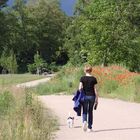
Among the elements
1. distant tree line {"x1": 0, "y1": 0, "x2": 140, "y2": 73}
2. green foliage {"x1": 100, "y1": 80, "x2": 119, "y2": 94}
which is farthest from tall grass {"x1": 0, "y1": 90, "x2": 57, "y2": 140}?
distant tree line {"x1": 0, "y1": 0, "x2": 140, "y2": 73}

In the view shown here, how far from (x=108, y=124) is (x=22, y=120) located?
174 inches

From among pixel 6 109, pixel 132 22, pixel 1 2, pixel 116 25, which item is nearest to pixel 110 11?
pixel 116 25

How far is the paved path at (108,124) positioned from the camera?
1480cm

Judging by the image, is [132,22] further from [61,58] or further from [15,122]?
[61,58]

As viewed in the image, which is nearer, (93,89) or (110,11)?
(93,89)

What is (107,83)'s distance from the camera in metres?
32.9

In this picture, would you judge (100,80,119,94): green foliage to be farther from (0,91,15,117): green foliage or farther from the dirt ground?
(0,91,15,117): green foliage

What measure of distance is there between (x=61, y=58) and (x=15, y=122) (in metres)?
102

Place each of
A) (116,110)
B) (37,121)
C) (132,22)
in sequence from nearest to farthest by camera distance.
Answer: (37,121) → (116,110) → (132,22)

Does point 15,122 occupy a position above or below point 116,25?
below

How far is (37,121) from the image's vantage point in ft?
49.2

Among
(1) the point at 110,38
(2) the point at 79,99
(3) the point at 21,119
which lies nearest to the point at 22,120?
(3) the point at 21,119

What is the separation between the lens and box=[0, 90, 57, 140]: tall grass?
1215 centimetres

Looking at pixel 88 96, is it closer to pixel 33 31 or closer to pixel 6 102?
pixel 6 102
